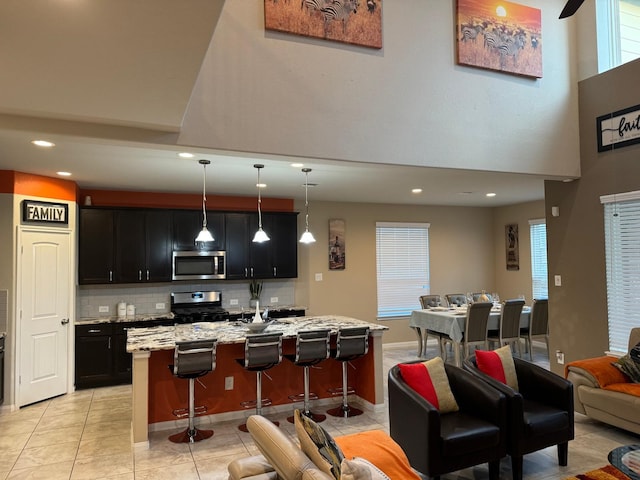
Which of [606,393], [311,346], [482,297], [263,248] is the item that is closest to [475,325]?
[482,297]

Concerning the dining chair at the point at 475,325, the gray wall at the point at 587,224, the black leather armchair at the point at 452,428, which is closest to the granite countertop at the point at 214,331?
the black leather armchair at the point at 452,428

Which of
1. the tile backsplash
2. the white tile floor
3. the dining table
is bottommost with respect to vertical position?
the white tile floor

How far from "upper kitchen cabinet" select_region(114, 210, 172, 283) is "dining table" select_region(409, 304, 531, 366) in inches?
158

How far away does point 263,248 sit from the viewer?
7254 millimetres

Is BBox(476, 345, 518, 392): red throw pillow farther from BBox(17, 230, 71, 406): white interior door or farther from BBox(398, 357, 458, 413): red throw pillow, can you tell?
BBox(17, 230, 71, 406): white interior door

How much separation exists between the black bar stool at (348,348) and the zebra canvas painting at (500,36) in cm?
319

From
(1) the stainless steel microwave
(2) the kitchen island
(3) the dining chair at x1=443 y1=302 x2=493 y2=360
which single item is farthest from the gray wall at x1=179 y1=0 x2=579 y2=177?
(1) the stainless steel microwave

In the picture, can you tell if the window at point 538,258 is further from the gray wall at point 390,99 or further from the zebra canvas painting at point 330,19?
the zebra canvas painting at point 330,19

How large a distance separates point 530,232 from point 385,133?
524 centimetres

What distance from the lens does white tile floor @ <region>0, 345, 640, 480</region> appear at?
11.7ft

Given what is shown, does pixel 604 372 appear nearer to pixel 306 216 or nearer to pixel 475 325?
pixel 475 325

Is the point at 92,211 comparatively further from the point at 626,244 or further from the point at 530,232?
the point at 530,232

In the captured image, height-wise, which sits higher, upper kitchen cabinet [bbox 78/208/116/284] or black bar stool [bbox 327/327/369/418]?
upper kitchen cabinet [bbox 78/208/116/284]

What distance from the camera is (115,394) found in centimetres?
575
